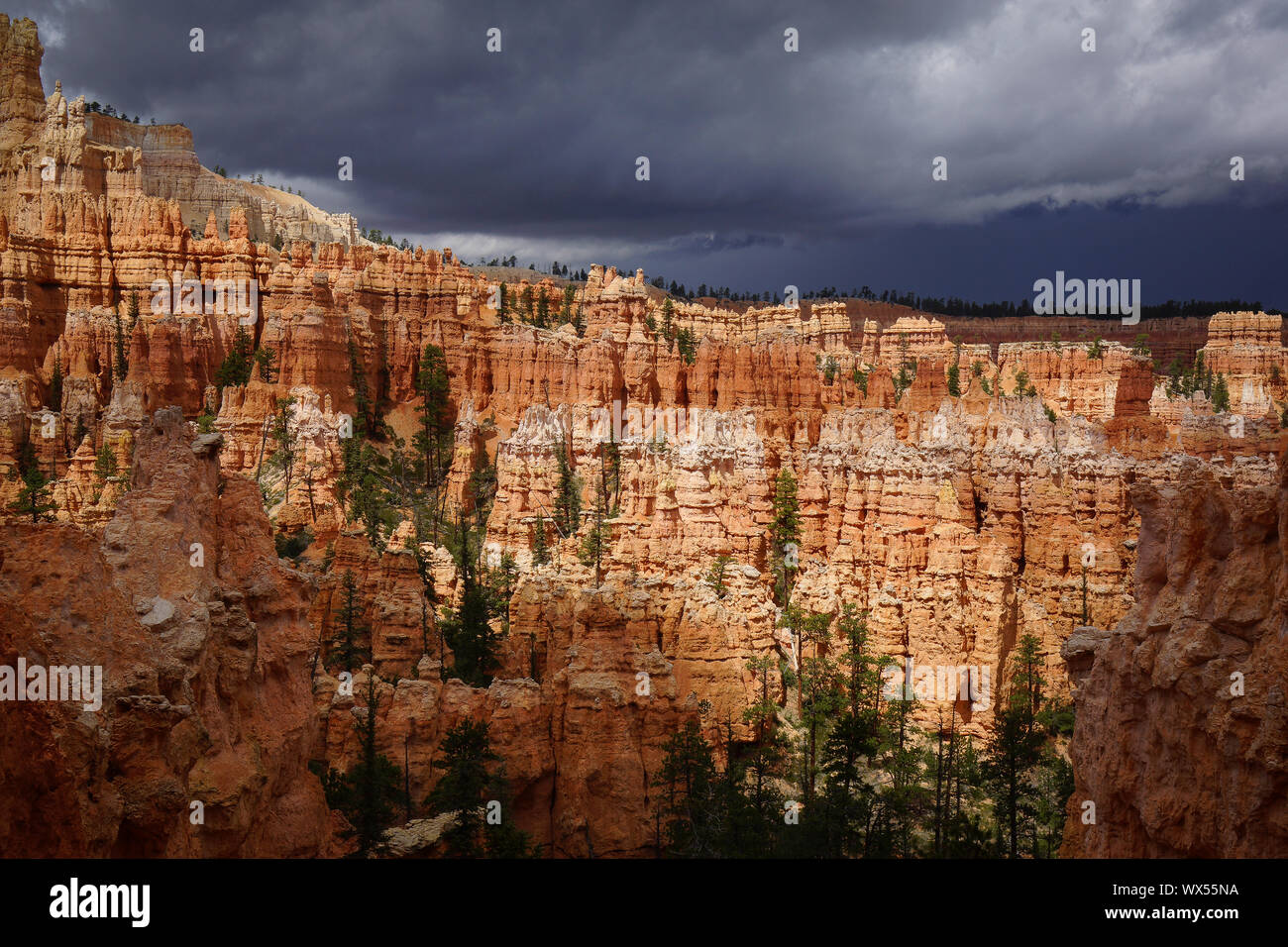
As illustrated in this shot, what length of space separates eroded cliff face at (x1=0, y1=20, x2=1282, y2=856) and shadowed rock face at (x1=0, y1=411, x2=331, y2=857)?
43mm

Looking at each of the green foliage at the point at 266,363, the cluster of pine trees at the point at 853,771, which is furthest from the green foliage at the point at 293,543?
the cluster of pine trees at the point at 853,771

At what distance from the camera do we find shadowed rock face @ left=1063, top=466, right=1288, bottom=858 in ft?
30.2

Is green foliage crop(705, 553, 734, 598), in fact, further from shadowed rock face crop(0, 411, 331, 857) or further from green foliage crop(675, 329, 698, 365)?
green foliage crop(675, 329, 698, 365)

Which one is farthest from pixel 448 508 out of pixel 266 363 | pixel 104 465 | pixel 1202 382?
pixel 1202 382

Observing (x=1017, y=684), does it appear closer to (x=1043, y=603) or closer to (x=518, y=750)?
(x=1043, y=603)

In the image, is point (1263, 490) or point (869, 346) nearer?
point (1263, 490)

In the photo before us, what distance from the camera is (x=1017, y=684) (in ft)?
112

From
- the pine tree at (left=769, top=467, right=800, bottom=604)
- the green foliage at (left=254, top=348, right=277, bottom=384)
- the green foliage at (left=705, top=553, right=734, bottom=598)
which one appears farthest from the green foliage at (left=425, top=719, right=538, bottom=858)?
the green foliage at (left=254, top=348, right=277, bottom=384)

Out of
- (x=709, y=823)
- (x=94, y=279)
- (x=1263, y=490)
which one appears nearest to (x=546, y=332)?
(x=94, y=279)

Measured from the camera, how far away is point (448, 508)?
52.2 m

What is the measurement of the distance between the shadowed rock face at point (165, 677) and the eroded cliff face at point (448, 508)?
0.04m

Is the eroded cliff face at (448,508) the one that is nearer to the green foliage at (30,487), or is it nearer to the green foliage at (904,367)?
the green foliage at (30,487)

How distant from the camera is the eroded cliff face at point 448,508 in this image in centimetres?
1152
